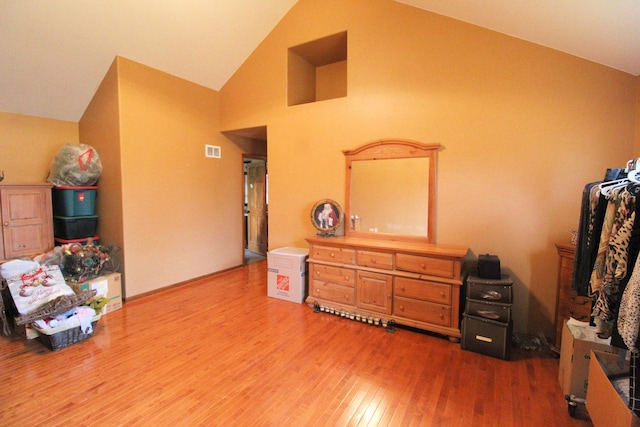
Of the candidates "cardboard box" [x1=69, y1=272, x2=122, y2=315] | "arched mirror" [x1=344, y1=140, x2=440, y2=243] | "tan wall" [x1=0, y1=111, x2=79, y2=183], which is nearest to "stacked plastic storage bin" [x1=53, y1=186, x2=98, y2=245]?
"tan wall" [x1=0, y1=111, x2=79, y2=183]

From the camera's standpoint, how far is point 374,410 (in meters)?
1.86

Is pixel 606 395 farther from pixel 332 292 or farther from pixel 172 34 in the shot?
pixel 172 34

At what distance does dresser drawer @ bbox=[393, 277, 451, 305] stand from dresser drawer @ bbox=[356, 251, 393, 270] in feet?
0.58

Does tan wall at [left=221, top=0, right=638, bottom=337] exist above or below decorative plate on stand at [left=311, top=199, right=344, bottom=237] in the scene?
above

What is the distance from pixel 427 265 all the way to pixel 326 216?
135 centimetres

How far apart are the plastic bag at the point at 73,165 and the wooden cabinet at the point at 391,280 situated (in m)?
2.92

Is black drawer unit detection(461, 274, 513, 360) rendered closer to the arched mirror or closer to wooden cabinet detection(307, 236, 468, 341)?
wooden cabinet detection(307, 236, 468, 341)

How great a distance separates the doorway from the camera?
5.96m

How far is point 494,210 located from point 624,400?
181cm

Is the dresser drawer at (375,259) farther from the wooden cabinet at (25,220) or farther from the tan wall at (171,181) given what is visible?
the wooden cabinet at (25,220)

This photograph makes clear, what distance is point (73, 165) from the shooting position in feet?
11.4

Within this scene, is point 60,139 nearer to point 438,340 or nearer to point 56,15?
point 56,15

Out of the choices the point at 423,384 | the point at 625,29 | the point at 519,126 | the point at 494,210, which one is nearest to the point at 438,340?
the point at 423,384

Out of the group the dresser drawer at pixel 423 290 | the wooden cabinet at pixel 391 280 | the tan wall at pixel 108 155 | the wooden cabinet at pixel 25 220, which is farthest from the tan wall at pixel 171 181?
the dresser drawer at pixel 423 290
